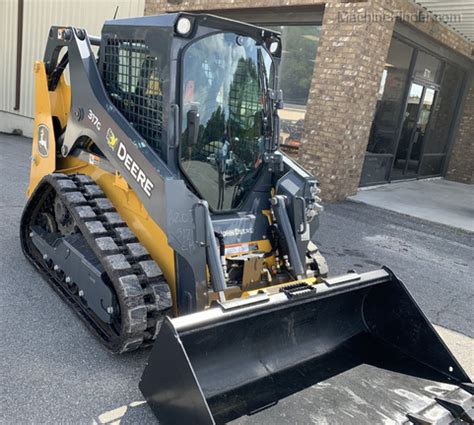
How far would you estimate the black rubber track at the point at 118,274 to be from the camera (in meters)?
2.75

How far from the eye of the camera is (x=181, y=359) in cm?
211

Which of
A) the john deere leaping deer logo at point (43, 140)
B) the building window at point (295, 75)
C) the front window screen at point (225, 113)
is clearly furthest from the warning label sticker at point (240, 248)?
the building window at point (295, 75)

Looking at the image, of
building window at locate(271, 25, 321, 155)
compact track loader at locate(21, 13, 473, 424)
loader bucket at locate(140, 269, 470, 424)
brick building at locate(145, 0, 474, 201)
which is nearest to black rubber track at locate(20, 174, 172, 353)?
compact track loader at locate(21, 13, 473, 424)

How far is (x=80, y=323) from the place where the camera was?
3.37 m

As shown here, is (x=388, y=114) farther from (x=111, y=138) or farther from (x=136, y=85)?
(x=111, y=138)

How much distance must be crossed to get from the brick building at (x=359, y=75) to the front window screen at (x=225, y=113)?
446cm

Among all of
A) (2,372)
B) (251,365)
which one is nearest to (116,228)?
(2,372)

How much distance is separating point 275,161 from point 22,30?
1220cm

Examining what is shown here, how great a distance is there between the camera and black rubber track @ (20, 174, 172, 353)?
275 cm

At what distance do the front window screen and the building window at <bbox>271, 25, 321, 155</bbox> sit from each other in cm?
508

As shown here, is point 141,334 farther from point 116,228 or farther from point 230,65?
point 230,65

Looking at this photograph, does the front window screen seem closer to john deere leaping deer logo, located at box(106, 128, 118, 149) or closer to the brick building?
john deere leaping deer logo, located at box(106, 128, 118, 149)

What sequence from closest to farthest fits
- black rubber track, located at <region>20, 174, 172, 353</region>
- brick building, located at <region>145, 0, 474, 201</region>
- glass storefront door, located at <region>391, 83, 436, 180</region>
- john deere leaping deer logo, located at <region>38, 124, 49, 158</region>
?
black rubber track, located at <region>20, 174, 172, 353</region>, john deere leaping deer logo, located at <region>38, 124, 49, 158</region>, brick building, located at <region>145, 0, 474, 201</region>, glass storefront door, located at <region>391, 83, 436, 180</region>

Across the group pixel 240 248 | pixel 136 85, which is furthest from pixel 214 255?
pixel 136 85
